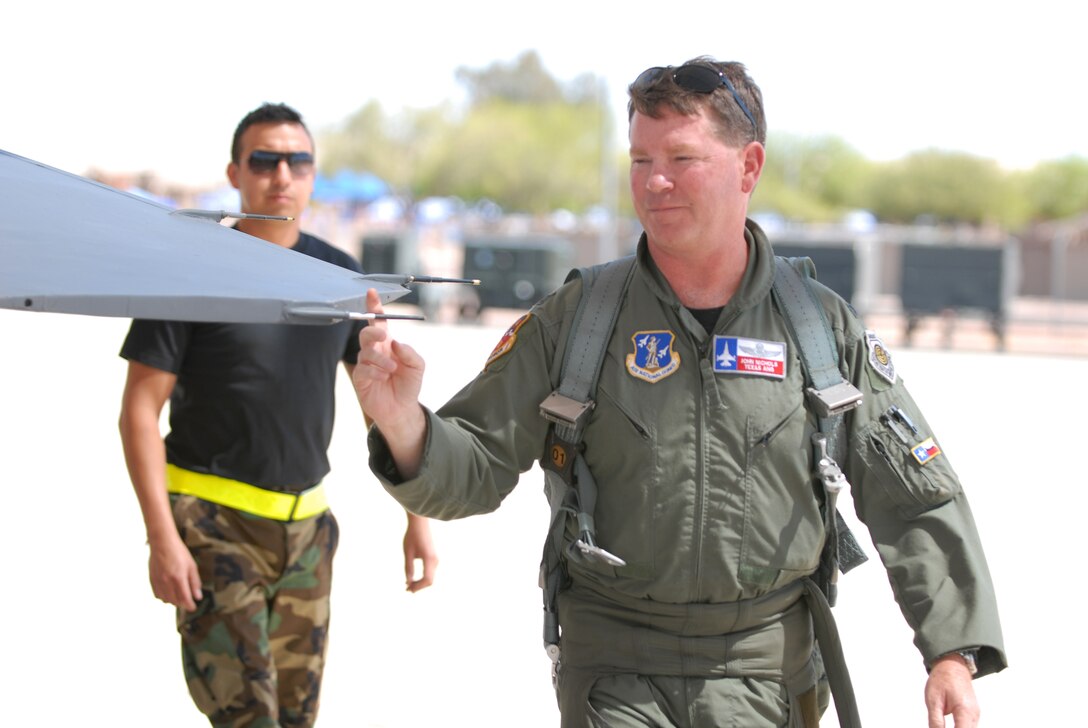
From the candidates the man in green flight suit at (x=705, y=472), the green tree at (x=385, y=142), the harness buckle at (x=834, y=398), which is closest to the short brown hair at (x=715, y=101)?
the man in green flight suit at (x=705, y=472)

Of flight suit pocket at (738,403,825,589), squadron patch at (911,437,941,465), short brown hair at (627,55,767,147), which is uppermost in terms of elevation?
short brown hair at (627,55,767,147)

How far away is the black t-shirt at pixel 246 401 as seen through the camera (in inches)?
157

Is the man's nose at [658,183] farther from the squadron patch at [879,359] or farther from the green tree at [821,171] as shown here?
the green tree at [821,171]

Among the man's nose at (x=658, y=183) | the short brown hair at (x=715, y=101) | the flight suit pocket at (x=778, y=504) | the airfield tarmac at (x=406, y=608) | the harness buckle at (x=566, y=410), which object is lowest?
the airfield tarmac at (x=406, y=608)

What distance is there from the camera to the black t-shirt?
398cm

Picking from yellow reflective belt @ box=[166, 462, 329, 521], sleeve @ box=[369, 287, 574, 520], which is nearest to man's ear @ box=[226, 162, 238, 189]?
yellow reflective belt @ box=[166, 462, 329, 521]

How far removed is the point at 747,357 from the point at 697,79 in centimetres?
57

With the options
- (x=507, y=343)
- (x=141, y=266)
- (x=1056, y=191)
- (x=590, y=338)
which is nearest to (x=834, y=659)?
(x=590, y=338)

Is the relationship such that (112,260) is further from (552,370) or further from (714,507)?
(714,507)

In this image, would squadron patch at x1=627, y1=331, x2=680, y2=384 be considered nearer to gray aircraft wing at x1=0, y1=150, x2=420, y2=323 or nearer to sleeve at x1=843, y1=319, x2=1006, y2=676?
sleeve at x1=843, y1=319, x2=1006, y2=676

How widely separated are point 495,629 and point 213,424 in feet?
9.02

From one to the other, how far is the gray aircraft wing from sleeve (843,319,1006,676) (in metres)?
1.00

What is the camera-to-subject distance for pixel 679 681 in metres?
2.82

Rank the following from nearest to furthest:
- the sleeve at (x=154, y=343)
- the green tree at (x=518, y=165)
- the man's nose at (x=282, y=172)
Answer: the sleeve at (x=154, y=343), the man's nose at (x=282, y=172), the green tree at (x=518, y=165)
